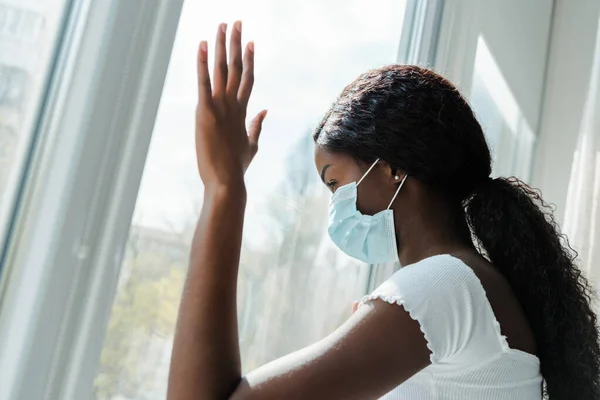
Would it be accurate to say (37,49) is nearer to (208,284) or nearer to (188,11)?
(188,11)

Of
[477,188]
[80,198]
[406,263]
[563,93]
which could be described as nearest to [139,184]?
[80,198]

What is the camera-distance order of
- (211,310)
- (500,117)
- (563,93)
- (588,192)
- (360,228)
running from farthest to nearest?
(563,93) < (500,117) < (588,192) < (360,228) < (211,310)

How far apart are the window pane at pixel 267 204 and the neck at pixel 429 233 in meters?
0.31

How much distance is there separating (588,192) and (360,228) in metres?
1.16

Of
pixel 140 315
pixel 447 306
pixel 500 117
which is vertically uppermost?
pixel 500 117

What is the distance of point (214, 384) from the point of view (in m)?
0.79

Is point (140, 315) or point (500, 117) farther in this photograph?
point (500, 117)

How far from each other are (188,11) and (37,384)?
1.96ft

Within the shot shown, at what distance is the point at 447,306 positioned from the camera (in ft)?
2.73

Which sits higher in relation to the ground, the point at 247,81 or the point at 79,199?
the point at 247,81

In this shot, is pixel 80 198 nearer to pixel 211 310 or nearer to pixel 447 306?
pixel 211 310

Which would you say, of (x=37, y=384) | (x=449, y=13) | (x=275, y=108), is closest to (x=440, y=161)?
(x=275, y=108)

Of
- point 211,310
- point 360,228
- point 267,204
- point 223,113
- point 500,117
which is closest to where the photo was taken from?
point 211,310

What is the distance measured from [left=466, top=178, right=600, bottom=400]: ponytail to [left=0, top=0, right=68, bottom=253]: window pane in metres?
0.67
